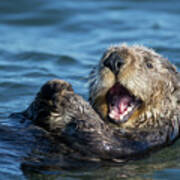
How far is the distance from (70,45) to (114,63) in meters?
5.41

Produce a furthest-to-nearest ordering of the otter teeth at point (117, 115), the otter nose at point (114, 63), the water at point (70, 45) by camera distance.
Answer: the otter teeth at point (117, 115), the otter nose at point (114, 63), the water at point (70, 45)

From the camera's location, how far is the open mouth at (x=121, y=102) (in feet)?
16.5

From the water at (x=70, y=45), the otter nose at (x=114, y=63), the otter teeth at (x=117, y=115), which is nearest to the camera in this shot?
the water at (x=70, y=45)

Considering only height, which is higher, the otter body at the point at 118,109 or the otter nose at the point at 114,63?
the otter nose at the point at 114,63

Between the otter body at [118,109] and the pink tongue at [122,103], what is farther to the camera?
the pink tongue at [122,103]

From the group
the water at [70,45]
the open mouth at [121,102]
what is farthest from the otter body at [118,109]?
the water at [70,45]

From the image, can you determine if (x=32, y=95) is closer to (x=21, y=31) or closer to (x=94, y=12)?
(x=21, y=31)

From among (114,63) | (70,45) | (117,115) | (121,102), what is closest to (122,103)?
(121,102)

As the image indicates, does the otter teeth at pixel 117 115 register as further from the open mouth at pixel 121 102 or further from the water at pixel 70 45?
the water at pixel 70 45

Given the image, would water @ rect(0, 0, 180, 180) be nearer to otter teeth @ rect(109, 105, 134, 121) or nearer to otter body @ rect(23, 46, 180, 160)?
otter body @ rect(23, 46, 180, 160)

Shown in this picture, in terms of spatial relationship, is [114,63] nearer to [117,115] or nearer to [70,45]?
[117,115]

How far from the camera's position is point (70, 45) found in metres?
10.2

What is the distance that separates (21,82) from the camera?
803 centimetres

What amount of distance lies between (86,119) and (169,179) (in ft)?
3.14
